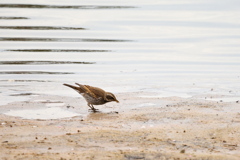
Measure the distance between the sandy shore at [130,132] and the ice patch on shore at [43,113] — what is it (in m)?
0.18

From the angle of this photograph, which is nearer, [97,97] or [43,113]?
[43,113]

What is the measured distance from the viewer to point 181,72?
15.6 m

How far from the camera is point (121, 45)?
1955cm

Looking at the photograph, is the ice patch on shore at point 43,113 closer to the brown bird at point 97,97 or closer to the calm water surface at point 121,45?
the brown bird at point 97,97

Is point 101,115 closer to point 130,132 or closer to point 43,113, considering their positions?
point 43,113

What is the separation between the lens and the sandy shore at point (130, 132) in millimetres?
6965

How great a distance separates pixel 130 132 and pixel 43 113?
2.28 m

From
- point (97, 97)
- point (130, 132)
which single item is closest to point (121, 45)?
point (97, 97)

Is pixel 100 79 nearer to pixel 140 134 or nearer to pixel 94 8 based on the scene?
pixel 140 134

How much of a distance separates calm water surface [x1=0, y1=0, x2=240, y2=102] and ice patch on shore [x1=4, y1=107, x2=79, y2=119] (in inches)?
54.2

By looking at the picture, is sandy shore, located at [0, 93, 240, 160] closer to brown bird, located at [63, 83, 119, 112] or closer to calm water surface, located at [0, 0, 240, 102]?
brown bird, located at [63, 83, 119, 112]

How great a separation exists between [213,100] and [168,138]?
3525 mm

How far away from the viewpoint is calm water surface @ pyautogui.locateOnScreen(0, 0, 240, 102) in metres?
14.0

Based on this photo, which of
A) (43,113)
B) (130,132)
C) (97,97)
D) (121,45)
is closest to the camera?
(130,132)
